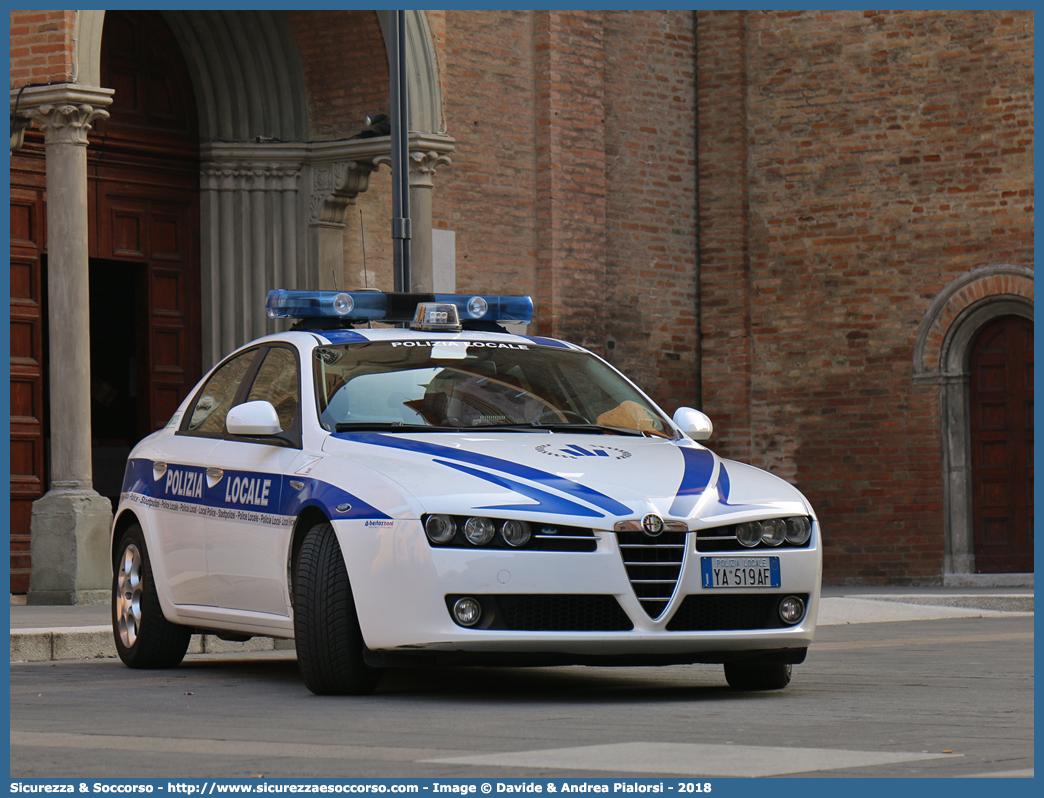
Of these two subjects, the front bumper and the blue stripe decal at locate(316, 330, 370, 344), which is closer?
the front bumper

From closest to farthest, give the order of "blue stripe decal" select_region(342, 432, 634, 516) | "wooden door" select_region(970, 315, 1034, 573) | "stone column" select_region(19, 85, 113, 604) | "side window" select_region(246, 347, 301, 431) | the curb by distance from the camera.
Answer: "blue stripe decal" select_region(342, 432, 634, 516) → "side window" select_region(246, 347, 301, 431) → the curb → "stone column" select_region(19, 85, 113, 604) → "wooden door" select_region(970, 315, 1034, 573)

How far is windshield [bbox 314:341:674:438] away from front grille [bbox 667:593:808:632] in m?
1.21

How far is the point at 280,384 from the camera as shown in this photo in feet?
27.6

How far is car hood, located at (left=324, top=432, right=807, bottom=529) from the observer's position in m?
6.86

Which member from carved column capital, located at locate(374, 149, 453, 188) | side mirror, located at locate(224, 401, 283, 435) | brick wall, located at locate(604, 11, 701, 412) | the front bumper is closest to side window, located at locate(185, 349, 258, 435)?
side mirror, located at locate(224, 401, 283, 435)

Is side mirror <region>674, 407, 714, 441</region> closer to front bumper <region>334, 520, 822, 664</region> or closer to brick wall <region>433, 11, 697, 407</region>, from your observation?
front bumper <region>334, 520, 822, 664</region>

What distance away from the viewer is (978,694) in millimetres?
7523

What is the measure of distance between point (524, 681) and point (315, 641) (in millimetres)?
1360

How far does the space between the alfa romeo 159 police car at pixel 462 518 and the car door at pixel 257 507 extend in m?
0.01

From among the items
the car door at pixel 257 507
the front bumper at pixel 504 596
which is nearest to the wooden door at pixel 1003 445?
the car door at pixel 257 507

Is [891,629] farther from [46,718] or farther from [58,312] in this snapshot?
[46,718]

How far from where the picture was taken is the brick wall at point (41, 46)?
14.0m

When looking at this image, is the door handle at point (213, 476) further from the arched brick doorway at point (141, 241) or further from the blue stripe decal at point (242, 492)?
the arched brick doorway at point (141, 241)

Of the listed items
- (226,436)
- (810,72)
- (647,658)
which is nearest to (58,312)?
(226,436)
